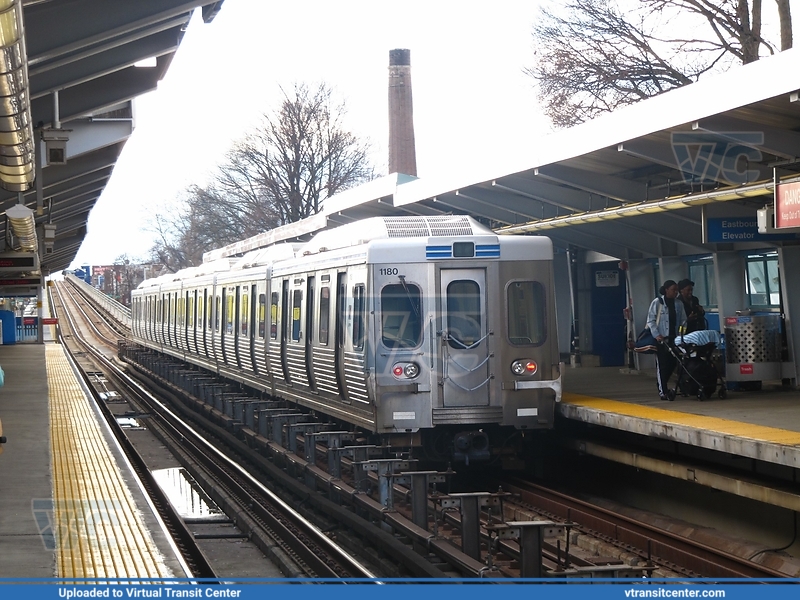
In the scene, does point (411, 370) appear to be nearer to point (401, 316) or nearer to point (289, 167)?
point (401, 316)

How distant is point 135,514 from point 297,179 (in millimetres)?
47877

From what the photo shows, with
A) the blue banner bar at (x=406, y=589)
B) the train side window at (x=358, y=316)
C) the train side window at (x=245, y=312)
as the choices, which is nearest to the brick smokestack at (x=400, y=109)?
the train side window at (x=245, y=312)

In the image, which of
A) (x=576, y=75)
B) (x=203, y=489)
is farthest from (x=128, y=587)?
(x=576, y=75)

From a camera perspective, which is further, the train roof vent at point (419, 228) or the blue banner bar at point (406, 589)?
the train roof vent at point (419, 228)

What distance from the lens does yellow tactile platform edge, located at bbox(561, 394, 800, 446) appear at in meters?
9.14

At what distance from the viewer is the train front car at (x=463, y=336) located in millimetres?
11648

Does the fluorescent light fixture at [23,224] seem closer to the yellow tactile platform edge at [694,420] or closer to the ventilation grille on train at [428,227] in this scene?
the ventilation grille on train at [428,227]

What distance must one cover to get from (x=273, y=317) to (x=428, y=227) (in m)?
5.21

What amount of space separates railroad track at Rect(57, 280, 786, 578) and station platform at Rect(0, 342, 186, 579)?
6.66ft

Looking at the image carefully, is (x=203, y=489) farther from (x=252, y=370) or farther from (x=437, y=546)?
(x=437, y=546)

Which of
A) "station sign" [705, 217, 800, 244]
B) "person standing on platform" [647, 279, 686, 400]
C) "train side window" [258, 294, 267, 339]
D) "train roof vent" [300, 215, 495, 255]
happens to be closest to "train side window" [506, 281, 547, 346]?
"train roof vent" [300, 215, 495, 255]

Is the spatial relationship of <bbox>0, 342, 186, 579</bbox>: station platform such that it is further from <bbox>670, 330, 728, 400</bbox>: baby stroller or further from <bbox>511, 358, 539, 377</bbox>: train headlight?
<bbox>670, 330, 728, 400</bbox>: baby stroller

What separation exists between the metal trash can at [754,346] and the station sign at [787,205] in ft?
10.8

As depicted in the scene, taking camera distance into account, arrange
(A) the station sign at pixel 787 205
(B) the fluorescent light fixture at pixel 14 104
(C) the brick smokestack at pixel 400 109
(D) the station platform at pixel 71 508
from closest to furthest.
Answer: (B) the fluorescent light fixture at pixel 14 104 < (D) the station platform at pixel 71 508 < (A) the station sign at pixel 787 205 < (C) the brick smokestack at pixel 400 109
